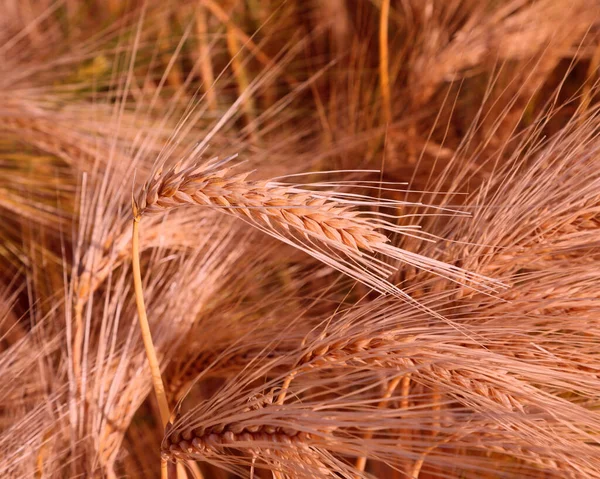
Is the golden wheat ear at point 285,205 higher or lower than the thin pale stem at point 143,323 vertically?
higher

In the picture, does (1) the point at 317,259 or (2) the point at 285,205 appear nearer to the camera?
(2) the point at 285,205

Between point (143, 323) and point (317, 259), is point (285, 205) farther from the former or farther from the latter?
point (317, 259)

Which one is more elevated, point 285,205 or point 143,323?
point 285,205

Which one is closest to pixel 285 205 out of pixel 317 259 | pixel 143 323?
pixel 143 323

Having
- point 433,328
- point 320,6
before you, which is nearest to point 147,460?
point 433,328

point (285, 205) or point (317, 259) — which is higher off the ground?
point (285, 205)

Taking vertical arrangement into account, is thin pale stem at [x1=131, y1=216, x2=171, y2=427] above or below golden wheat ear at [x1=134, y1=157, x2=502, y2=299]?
below

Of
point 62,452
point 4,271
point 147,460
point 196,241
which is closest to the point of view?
point 62,452

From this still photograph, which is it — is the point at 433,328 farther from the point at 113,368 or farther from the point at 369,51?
the point at 369,51
